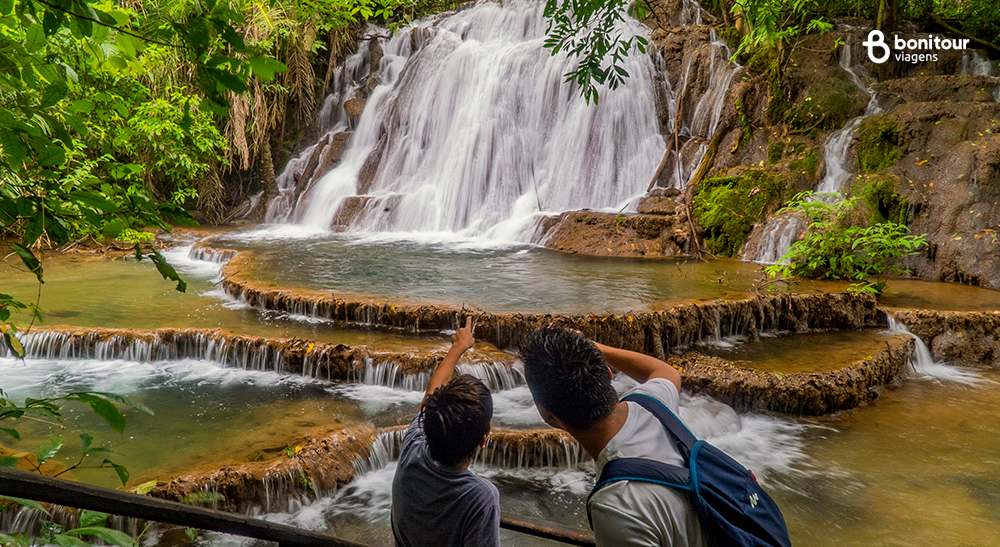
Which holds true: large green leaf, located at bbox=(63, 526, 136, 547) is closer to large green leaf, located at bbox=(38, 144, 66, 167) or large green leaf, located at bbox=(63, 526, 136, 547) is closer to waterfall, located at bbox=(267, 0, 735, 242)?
large green leaf, located at bbox=(38, 144, 66, 167)

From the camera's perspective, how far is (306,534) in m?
1.41

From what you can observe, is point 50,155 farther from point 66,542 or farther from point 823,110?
point 823,110

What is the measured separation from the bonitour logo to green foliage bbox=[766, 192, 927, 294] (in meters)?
5.79

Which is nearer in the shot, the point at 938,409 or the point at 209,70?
the point at 209,70

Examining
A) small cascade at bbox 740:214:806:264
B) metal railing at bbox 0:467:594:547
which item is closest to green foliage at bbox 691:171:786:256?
small cascade at bbox 740:214:806:264

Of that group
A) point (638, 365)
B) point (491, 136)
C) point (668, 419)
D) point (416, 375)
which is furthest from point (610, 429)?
point (491, 136)

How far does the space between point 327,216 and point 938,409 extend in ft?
43.5

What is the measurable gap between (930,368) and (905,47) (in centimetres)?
857

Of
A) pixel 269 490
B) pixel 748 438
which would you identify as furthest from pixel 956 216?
pixel 269 490

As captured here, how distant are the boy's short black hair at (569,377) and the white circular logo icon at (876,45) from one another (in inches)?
520

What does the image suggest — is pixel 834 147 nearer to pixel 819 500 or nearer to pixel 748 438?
pixel 748 438

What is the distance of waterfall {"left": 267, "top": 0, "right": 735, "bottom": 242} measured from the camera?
1316 cm

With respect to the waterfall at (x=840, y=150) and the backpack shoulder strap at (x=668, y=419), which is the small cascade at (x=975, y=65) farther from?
the backpack shoulder strap at (x=668, y=419)

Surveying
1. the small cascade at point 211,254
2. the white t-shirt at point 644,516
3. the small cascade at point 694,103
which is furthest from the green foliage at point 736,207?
the white t-shirt at point 644,516
